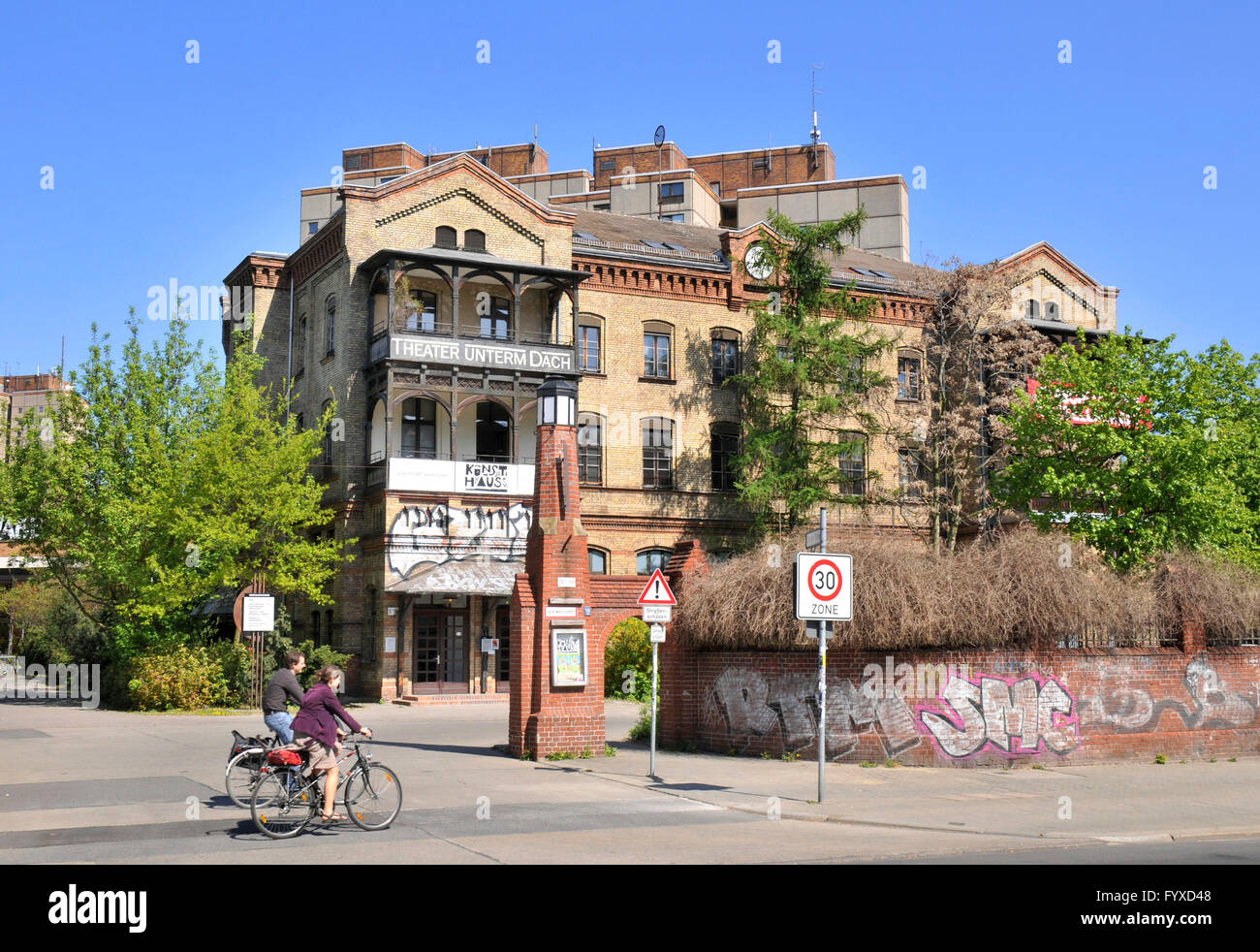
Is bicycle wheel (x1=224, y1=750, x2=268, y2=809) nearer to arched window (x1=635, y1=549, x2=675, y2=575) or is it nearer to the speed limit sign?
the speed limit sign

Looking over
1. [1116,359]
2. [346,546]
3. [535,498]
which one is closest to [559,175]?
[346,546]

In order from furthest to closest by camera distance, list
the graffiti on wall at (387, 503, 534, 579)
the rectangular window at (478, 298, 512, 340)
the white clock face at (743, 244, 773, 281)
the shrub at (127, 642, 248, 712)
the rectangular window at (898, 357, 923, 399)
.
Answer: the rectangular window at (898, 357, 923, 399) → the white clock face at (743, 244, 773, 281) → the rectangular window at (478, 298, 512, 340) → the graffiti on wall at (387, 503, 534, 579) → the shrub at (127, 642, 248, 712)

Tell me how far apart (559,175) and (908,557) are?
51.3 m

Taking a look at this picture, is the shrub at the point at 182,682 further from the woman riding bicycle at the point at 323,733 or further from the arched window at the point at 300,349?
the woman riding bicycle at the point at 323,733

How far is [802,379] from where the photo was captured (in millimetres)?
41000

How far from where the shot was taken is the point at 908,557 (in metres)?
19.6

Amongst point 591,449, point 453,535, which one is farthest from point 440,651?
point 591,449

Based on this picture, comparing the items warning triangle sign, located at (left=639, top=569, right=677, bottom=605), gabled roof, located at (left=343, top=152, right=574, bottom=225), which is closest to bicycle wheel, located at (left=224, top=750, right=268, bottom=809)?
warning triangle sign, located at (left=639, top=569, right=677, bottom=605)

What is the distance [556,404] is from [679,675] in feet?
16.7

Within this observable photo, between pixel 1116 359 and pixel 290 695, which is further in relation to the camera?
pixel 1116 359

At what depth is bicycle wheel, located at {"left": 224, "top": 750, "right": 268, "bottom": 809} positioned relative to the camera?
40.3 ft

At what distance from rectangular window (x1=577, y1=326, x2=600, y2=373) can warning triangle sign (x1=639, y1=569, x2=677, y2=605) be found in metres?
23.5

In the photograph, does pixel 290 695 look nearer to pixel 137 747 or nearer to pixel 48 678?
pixel 137 747

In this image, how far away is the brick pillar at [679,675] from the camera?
20641 millimetres
